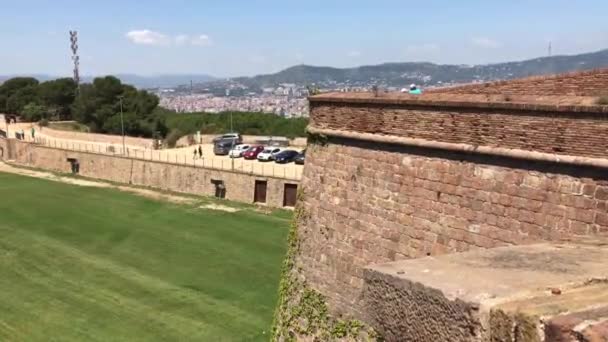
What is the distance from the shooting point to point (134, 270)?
2348cm

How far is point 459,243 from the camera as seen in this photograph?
26.3ft

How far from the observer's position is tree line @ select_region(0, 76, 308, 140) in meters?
63.6

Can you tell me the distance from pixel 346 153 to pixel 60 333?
11240 millimetres

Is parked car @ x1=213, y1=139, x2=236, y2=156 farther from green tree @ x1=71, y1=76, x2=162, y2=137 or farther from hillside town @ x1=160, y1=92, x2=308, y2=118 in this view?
hillside town @ x1=160, y1=92, x2=308, y2=118

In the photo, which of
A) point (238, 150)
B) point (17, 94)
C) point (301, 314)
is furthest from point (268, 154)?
point (17, 94)

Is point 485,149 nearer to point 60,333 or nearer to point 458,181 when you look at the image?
point 458,181

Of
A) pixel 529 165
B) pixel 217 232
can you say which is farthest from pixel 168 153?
pixel 529 165

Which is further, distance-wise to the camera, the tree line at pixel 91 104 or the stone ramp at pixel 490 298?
the tree line at pixel 91 104

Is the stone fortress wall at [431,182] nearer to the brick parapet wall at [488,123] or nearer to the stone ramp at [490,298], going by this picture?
the brick parapet wall at [488,123]

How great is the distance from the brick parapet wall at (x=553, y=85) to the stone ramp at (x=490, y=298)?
16.2ft

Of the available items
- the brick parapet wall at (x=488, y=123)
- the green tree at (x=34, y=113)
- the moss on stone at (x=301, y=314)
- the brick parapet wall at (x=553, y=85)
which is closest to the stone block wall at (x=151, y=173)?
the moss on stone at (x=301, y=314)

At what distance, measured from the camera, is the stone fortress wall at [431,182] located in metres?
6.80

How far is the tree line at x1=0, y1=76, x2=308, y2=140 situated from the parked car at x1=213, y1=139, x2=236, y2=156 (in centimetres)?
1139

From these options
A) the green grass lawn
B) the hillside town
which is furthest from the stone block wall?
the hillside town
